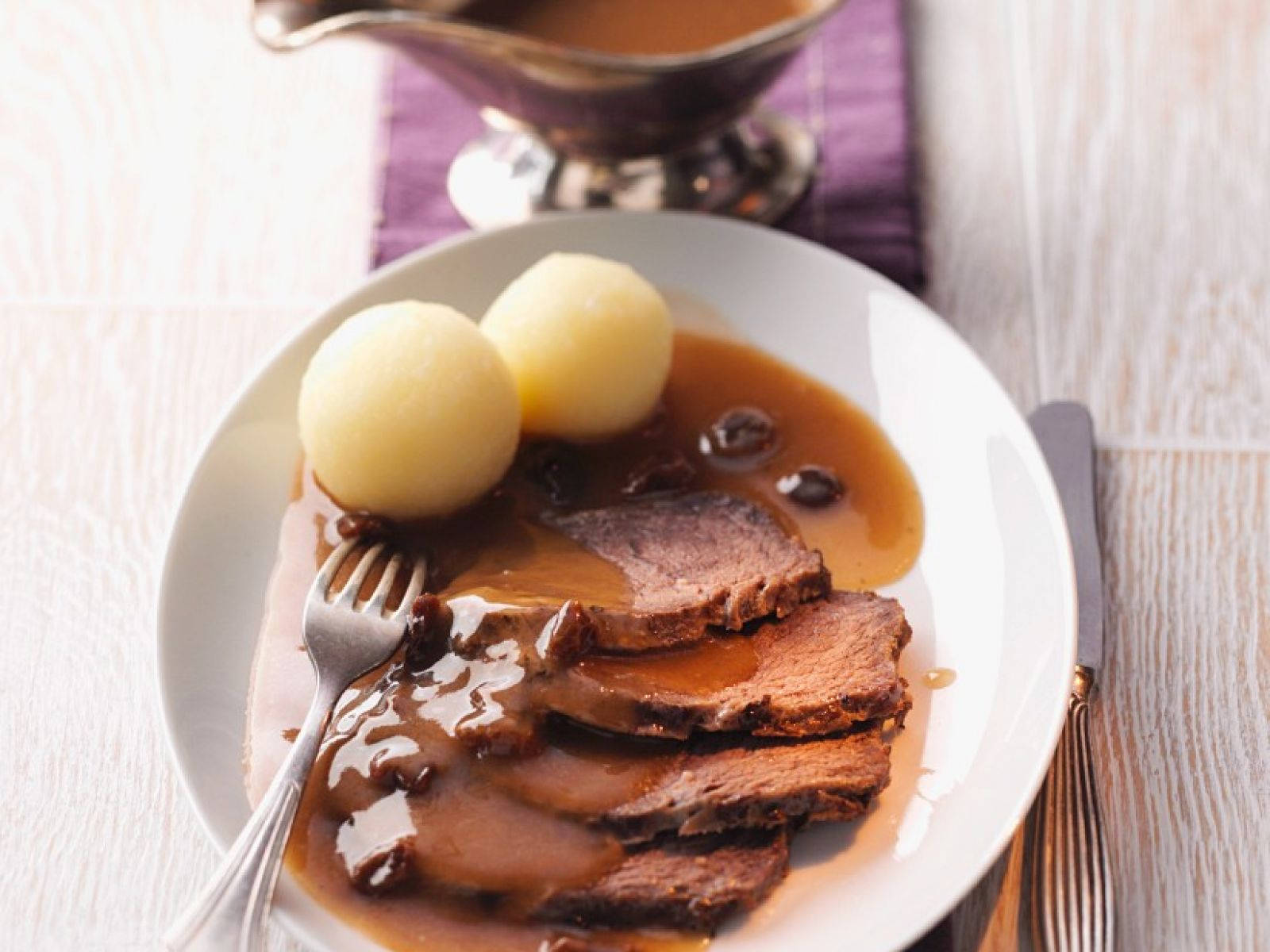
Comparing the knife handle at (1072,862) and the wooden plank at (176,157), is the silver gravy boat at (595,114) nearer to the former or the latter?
the wooden plank at (176,157)

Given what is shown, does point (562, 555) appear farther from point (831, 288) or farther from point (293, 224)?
point (293, 224)

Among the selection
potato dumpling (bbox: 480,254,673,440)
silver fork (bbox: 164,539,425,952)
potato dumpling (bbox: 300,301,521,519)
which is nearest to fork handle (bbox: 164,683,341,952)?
silver fork (bbox: 164,539,425,952)

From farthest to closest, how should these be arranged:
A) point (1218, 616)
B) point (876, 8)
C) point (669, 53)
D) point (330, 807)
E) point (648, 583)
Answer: point (876, 8)
point (669, 53)
point (1218, 616)
point (648, 583)
point (330, 807)

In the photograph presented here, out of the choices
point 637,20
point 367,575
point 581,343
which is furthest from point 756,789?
point 637,20

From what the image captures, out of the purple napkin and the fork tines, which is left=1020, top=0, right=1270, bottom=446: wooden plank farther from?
the fork tines

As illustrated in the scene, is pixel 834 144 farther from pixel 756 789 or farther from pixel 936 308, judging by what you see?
pixel 756 789

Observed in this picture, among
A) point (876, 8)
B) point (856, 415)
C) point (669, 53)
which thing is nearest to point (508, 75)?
point (669, 53)
